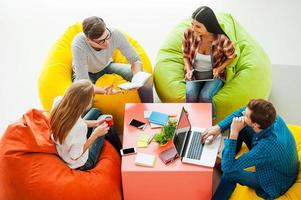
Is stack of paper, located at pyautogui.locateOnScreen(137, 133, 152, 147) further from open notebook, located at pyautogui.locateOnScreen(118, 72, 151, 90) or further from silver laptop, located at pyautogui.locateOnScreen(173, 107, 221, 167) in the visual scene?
open notebook, located at pyautogui.locateOnScreen(118, 72, 151, 90)

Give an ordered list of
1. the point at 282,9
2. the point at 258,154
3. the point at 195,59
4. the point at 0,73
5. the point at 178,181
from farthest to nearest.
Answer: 1. the point at 282,9
2. the point at 0,73
3. the point at 195,59
4. the point at 178,181
5. the point at 258,154

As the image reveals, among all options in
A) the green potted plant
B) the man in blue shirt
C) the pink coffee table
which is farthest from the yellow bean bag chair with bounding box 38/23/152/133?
the man in blue shirt

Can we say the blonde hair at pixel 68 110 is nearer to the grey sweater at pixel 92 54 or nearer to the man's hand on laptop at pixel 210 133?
the grey sweater at pixel 92 54

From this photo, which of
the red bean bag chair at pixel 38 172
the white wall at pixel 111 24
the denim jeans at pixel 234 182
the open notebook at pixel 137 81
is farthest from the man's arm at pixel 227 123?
the white wall at pixel 111 24

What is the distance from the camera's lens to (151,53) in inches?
176

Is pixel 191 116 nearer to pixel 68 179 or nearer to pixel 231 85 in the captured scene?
pixel 231 85

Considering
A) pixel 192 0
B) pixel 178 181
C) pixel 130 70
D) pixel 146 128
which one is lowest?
pixel 178 181

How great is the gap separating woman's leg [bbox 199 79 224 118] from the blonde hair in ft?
3.98

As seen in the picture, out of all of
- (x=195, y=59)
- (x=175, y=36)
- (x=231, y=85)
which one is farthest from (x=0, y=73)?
(x=231, y=85)

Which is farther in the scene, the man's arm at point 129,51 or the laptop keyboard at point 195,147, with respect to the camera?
the man's arm at point 129,51

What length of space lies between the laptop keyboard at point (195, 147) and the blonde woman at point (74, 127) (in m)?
0.63

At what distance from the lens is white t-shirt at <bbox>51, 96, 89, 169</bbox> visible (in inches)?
99.9

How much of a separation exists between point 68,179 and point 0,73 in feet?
7.08

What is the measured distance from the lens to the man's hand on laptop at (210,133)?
2783 millimetres
